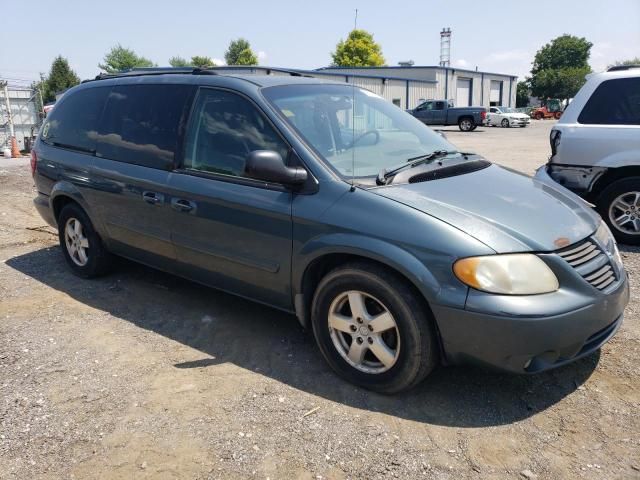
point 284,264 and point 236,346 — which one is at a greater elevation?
point 284,264

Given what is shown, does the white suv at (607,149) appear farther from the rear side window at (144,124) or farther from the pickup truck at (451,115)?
the pickup truck at (451,115)

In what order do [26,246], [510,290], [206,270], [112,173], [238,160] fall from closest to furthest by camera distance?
[510,290] → [238,160] → [206,270] → [112,173] → [26,246]

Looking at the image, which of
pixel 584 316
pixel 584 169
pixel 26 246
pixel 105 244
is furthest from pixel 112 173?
pixel 584 169

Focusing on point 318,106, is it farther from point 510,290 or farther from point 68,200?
point 68,200

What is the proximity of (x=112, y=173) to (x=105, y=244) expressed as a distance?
2.45 feet

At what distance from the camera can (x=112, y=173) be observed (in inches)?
169

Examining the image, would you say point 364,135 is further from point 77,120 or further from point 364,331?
point 77,120

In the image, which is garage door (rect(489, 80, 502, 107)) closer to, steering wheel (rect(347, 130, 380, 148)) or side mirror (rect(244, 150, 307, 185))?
steering wheel (rect(347, 130, 380, 148))

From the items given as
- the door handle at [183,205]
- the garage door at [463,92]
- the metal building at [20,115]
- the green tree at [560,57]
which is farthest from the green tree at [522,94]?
the door handle at [183,205]

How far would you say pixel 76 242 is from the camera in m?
4.98

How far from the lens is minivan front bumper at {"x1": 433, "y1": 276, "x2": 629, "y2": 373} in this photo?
254 centimetres

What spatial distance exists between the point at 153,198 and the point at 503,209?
2475 mm

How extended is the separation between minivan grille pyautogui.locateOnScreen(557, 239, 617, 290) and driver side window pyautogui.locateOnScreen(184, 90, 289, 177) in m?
1.72

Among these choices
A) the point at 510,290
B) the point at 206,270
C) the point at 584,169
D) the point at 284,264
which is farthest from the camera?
the point at 584,169
